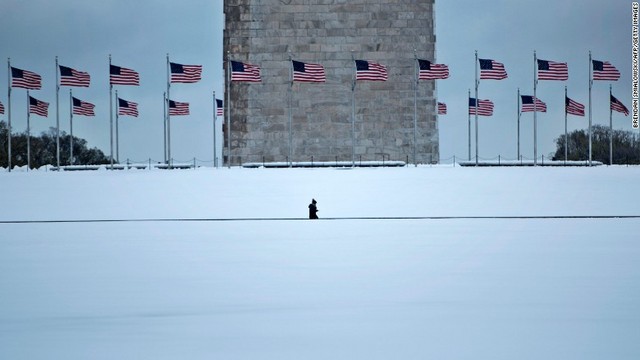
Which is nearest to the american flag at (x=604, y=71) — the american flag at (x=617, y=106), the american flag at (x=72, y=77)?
the american flag at (x=617, y=106)

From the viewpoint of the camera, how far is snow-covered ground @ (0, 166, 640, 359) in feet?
33.1

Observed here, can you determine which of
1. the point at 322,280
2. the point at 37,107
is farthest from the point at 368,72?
the point at 322,280

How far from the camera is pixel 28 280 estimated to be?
1533 cm

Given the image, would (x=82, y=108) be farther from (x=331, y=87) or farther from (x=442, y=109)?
(x=442, y=109)

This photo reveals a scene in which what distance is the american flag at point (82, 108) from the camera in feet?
154

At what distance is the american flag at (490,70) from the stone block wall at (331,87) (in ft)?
22.0

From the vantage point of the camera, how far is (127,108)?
47.8 m

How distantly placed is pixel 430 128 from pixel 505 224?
21202mm

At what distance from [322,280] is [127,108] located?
33.7m

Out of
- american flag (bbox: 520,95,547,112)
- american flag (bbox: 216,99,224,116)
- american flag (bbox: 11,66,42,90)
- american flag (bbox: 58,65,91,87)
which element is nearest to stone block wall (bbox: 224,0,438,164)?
american flag (bbox: 216,99,224,116)

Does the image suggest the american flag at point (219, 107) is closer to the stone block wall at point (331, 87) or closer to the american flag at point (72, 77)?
the stone block wall at point (331, 87)

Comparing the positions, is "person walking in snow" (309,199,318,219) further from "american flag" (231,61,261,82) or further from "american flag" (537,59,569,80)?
"american flag" (537,59,569,80)

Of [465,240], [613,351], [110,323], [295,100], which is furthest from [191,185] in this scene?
[613,351]

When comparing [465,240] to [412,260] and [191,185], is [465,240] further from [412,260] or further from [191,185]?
[191,185]
